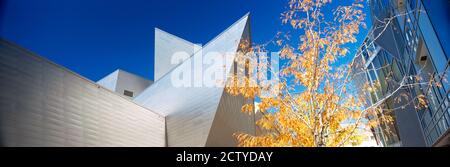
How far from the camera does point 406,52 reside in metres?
11.4

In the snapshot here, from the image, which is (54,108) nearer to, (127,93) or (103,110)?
(103,110)

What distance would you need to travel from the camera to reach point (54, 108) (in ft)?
28.4

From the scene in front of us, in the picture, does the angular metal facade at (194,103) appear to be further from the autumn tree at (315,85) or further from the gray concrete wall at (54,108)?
the autumn tree at (315,85)

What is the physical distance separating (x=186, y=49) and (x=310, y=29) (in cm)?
1904

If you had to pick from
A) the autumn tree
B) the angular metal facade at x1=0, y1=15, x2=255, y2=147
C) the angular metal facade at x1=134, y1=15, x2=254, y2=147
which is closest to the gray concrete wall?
the angular metal facade at x1=0, y1=15, x2=255, y2=147

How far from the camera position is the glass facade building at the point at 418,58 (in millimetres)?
7266

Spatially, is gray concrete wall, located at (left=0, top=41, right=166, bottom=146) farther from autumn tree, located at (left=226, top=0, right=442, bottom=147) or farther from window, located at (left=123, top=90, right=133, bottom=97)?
window, located at (left=123, top=90, right=133, bottom=97)

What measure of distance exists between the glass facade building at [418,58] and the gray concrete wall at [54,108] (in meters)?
7.25

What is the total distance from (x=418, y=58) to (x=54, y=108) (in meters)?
9.95

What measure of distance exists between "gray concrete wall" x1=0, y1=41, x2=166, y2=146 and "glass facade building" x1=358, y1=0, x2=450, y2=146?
285 inches

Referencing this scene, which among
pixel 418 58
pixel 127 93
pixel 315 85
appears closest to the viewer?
pixel 315 85

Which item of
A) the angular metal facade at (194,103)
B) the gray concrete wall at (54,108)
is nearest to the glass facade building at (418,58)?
the angular metal facade at (194,103)

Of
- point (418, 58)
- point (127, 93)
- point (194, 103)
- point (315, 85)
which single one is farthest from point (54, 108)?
point (127, 93)
